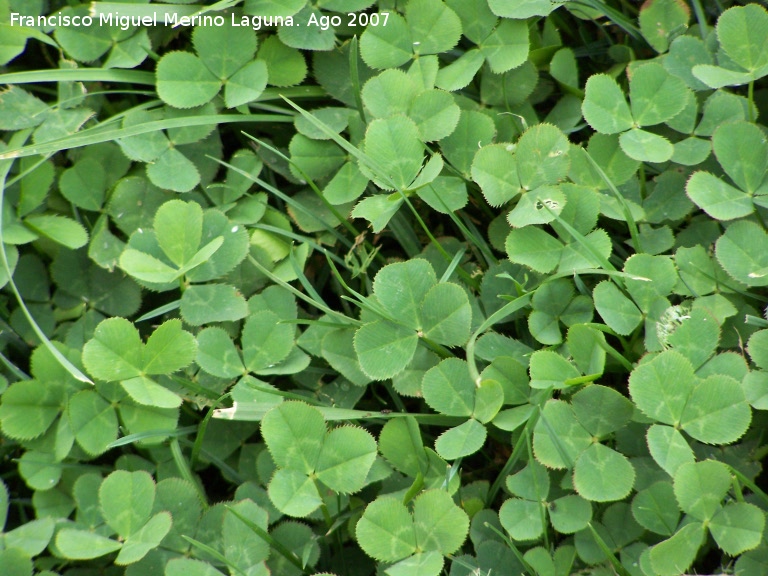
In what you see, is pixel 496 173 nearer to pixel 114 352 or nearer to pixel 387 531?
pixel 387 531

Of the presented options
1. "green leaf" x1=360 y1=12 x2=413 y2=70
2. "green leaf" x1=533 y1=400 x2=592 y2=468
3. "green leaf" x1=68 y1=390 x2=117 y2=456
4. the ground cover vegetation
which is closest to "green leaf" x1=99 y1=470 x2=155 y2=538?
the ground cover vegetation

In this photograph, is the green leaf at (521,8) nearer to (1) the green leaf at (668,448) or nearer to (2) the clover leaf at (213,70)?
(2) the clover leaf at (213,70)

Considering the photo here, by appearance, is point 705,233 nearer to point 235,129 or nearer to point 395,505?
point 395,505

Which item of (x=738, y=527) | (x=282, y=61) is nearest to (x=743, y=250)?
(x=738, y=527)

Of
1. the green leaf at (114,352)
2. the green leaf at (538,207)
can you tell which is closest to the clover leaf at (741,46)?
the green leaf at (538,207)

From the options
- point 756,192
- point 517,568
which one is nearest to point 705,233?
point 756,192
